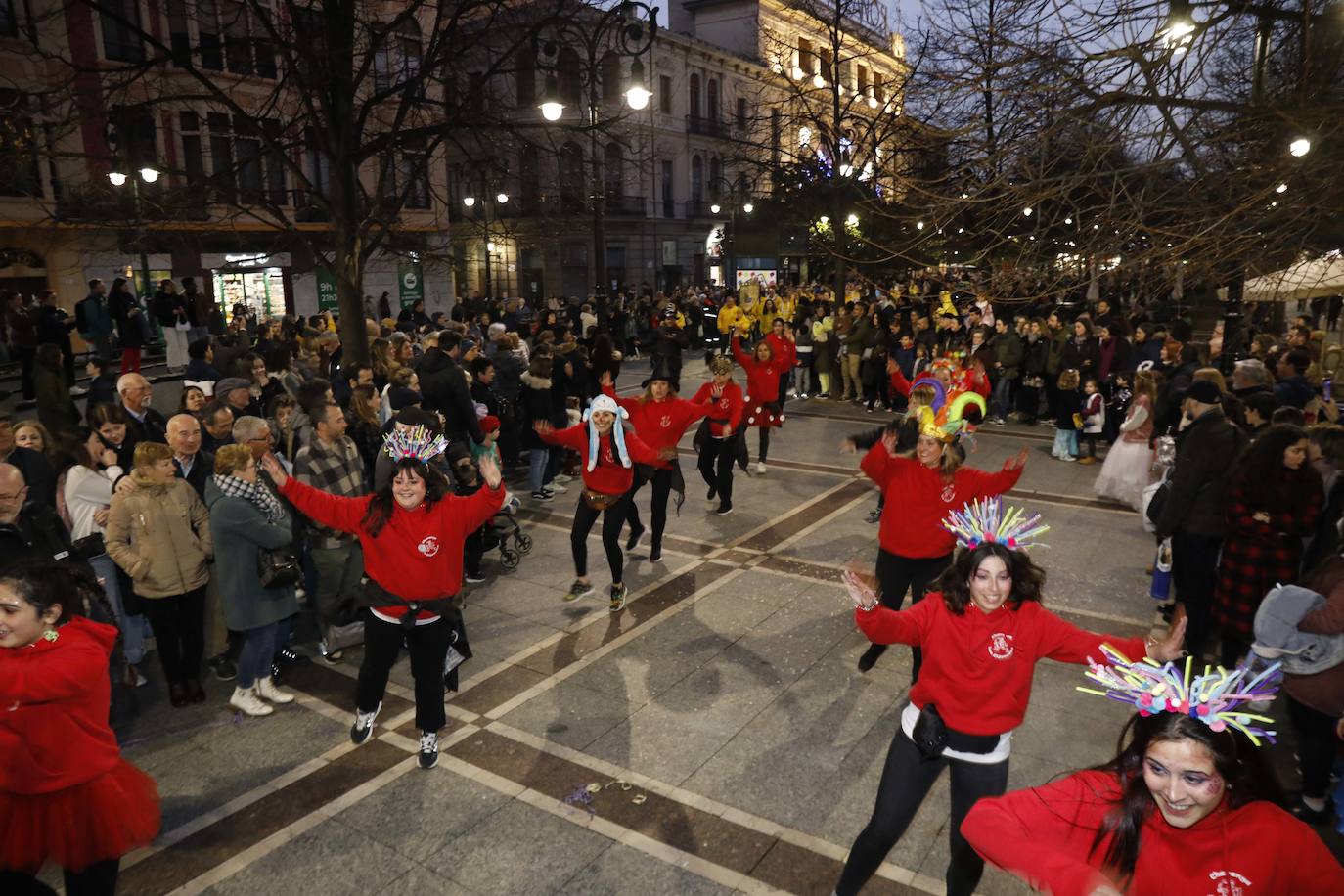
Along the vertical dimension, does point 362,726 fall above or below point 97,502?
below

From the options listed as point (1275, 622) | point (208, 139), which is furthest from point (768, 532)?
point (208, 139)

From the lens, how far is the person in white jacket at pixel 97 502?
553 centimetres

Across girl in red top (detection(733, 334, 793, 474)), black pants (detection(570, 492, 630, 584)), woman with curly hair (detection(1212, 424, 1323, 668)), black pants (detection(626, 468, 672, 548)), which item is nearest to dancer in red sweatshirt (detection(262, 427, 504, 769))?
black pants (detection(570, 492, 630, 584))

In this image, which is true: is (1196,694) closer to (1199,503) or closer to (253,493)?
(1199,503)

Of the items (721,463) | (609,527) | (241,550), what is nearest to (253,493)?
(241,550)

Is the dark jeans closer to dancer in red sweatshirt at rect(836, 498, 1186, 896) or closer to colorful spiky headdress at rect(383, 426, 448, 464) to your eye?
dancer in red sweatshirt at rect(836, 498, 1186, 896)

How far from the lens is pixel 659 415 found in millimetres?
7773

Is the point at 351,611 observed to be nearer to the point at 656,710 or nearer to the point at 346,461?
the point at 346,461

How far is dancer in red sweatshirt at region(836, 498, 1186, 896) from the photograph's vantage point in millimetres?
3494

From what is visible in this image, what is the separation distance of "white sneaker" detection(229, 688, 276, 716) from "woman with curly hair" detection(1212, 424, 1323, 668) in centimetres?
618

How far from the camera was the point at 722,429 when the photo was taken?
9.05 meters

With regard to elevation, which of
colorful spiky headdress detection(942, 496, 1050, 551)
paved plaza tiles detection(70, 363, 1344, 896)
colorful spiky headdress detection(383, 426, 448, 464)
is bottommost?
paved plaza tiles detection(70, 363, 1344, 896)

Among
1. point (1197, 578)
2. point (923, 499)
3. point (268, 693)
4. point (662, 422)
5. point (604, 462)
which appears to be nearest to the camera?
point (923, 499)

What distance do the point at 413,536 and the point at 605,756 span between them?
5.58 ft
